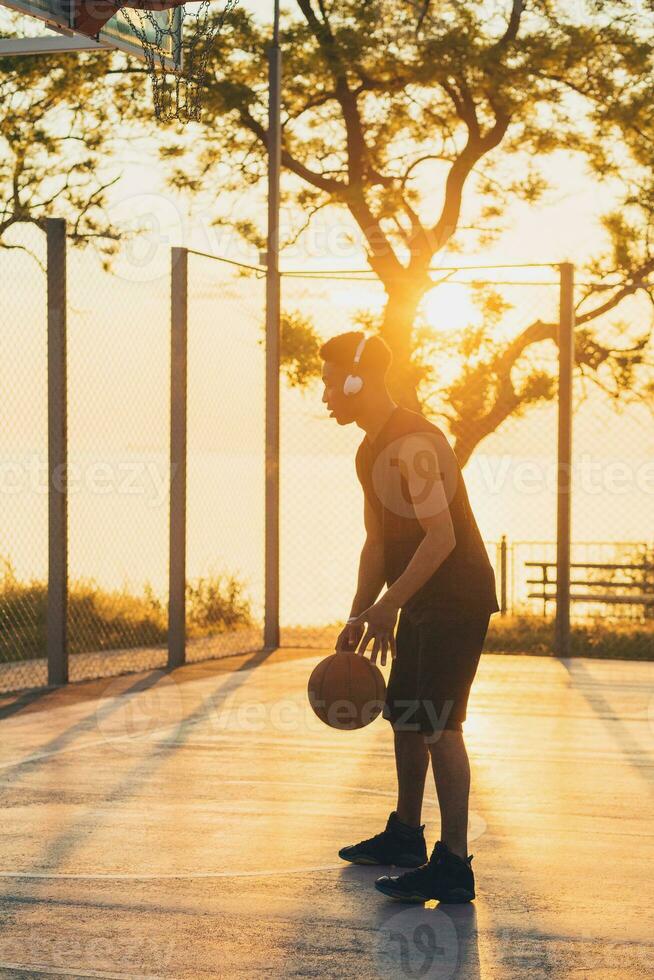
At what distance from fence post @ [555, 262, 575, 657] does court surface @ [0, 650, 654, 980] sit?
2.10m

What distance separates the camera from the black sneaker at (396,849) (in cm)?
508

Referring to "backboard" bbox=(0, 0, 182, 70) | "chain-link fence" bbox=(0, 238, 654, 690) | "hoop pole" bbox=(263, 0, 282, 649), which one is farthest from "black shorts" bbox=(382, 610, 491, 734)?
"hoop pole" bbox=(263, 0, 282, 649)

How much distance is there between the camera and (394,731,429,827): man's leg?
16.3ft

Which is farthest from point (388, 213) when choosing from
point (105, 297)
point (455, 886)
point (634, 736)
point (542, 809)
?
point (455, 886)

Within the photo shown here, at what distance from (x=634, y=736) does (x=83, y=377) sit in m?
5.41

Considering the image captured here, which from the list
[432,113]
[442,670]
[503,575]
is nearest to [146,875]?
[442,670]

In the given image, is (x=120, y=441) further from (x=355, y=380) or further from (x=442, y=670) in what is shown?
(x=442, y=670)

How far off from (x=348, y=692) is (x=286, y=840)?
0.80 metres

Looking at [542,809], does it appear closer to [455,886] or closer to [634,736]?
[455,886]

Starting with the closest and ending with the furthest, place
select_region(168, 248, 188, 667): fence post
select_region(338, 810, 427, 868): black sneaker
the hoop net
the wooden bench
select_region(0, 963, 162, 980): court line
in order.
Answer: select_region(0, 963, 162, 980): court line, select_region(338, 810, 427, 868): black sneaker, the hoop net, select_region(168, 248, 188, 667): fence post, the wooden bench

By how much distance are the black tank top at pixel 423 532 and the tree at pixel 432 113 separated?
15.3 meters

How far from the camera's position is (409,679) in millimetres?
4891

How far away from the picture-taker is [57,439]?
9.27m

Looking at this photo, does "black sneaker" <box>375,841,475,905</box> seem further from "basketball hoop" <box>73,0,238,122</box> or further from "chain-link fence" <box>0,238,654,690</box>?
"chain-link fence" <box>0,238,654,690</box>
